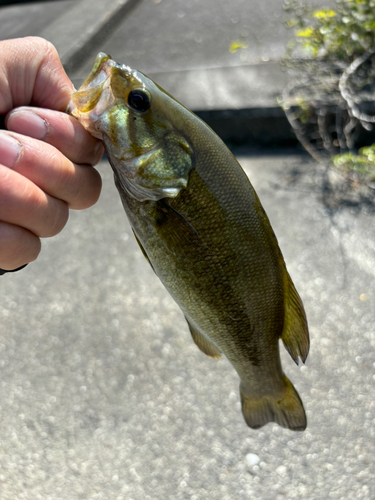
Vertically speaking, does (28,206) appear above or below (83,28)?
above

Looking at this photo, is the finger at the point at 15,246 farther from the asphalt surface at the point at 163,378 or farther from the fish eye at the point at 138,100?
the asphalt surface at the point at 163,378

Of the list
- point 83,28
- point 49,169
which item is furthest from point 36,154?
point 83,28

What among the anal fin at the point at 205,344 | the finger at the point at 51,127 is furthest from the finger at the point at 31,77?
the anal fin at the point at 205,344

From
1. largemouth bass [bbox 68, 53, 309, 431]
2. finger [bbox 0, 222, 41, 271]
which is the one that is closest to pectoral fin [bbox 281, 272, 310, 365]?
largemouth bass [bbox 68, 53, 309, 431]

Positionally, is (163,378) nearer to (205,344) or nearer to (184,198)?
(205,344)

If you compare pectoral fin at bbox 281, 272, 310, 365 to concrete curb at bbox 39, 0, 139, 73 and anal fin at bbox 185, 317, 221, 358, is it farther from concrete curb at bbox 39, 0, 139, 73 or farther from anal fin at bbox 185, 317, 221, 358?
concrete curb at bbox 39, 0, 139, 73

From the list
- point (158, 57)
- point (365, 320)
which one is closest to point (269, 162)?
point (365, 320)

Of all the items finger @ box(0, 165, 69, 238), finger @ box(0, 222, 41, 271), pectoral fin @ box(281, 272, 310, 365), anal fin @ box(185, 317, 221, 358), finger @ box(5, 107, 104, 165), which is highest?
finger @ box(5, 107, 104, 165)
